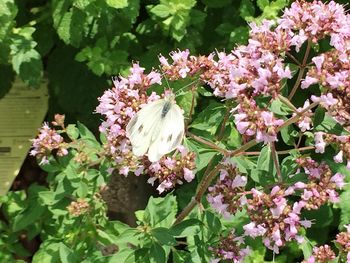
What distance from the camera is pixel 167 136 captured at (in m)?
1.64

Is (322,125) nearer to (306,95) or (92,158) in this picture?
(92,158)

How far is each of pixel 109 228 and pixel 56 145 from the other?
1.49ft

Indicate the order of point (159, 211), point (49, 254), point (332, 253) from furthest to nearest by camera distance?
point (49, 254), point (159, 211), point (332, 253)

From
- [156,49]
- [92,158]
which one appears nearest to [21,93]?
[156,49]

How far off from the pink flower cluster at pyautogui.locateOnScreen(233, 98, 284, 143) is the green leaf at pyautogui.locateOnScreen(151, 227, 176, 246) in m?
0.53

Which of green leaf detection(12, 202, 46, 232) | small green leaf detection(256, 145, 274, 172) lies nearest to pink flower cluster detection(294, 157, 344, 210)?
small green leaf detection(256, 145, 274, 172)

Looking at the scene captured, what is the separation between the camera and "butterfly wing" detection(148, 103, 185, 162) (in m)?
1.62

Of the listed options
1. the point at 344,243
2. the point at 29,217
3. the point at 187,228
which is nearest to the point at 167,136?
the point at 187,228

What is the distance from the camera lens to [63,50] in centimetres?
306

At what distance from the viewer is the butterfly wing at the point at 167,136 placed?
1616mm

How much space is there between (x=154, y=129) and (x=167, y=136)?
63 millimetres

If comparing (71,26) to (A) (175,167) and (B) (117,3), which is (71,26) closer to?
(B) (117,3)

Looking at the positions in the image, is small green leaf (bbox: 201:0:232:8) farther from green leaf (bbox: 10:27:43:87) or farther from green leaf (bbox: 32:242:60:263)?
green leaf (bbox: 32:242:60:263)

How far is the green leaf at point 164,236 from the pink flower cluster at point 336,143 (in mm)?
547
